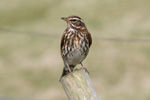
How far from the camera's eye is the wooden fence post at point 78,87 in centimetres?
561

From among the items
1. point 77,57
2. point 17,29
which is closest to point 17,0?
point 17,29

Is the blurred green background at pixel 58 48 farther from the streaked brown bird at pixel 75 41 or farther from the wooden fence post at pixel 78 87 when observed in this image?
the wooden fence post at pixel 78 87

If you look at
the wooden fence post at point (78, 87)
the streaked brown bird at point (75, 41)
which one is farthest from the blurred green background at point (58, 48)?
the wooden fence post at point (78, 87)

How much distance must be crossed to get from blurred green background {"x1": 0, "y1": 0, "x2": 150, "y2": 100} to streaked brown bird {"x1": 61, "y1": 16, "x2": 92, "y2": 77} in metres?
6.09

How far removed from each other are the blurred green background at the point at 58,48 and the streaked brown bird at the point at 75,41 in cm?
609

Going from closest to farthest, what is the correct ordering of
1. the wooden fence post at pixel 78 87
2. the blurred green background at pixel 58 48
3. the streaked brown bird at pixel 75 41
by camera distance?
1. the wooden fence post at pixel 78 87
2. the streaked brown bird at pixel 75 41
3. the blurred green background at pixel 58 48

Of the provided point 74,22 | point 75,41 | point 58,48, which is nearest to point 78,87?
point 75,41

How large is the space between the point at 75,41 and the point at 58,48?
979 centimetres

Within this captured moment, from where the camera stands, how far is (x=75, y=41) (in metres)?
8.27

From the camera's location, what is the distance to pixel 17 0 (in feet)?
81.1

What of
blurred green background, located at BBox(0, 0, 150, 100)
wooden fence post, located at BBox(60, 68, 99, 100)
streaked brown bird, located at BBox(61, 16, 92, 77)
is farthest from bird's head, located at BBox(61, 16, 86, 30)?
blurred green background, located at BBox(0, 0, 150, 100)

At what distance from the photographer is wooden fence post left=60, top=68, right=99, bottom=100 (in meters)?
5.61

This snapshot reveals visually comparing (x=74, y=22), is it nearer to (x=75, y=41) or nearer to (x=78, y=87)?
(x=75, y=41)

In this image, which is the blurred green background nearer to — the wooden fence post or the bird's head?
the bird's head
